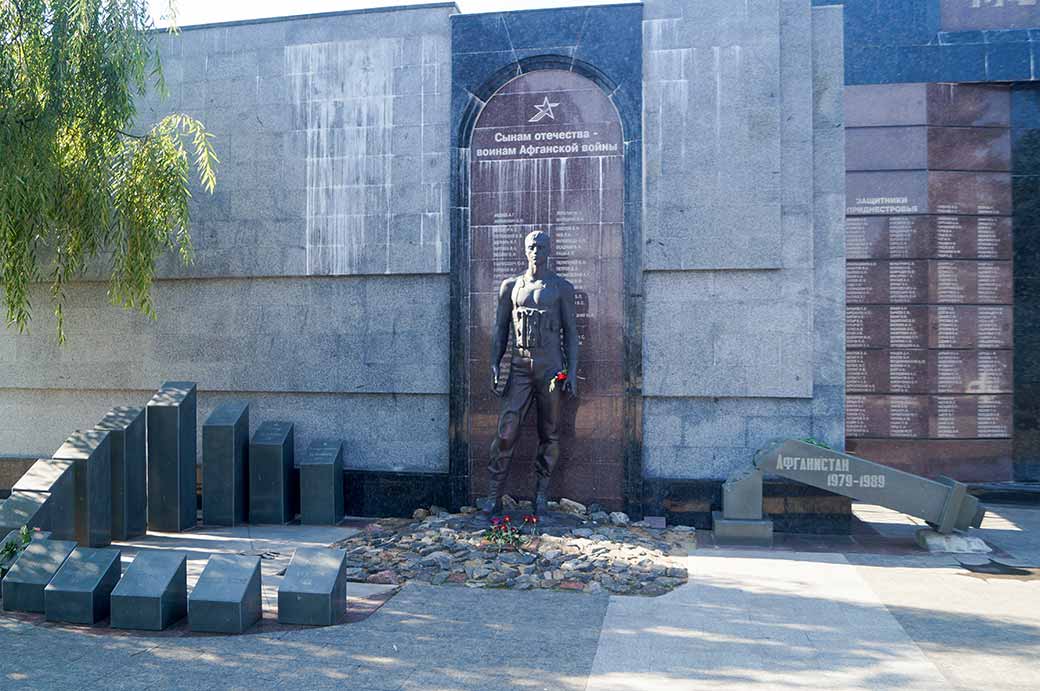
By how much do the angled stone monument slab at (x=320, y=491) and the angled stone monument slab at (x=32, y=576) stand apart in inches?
132

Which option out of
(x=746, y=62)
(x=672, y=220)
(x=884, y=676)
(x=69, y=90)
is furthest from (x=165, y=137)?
(x=884, y=676)

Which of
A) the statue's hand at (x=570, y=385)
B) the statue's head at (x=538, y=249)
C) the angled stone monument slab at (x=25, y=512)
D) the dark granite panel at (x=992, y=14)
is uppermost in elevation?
the dark granite panel at (x=992, y=14)

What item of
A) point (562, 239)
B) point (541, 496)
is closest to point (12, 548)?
point (541, 496)

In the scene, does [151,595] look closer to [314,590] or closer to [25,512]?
[314,590]

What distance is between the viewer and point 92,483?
26.8ft

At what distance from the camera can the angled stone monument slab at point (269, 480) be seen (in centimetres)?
959

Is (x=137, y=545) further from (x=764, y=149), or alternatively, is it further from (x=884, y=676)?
(x=764, y=149)

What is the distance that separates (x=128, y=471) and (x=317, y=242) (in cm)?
342

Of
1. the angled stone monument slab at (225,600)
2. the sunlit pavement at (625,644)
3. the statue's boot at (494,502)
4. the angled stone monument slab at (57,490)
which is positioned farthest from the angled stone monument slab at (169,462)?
the angled stone monument slab at (225,600)

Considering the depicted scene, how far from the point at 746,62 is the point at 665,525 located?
5.29m

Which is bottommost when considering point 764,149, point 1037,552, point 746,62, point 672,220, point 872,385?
point 1037,552

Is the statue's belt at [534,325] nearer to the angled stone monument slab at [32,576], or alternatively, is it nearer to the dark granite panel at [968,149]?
the angled stone monument slab at [32,576]

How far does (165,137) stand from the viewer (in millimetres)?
9797

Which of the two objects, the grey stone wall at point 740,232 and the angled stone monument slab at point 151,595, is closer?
the angled stone monument slab at point 151,595
